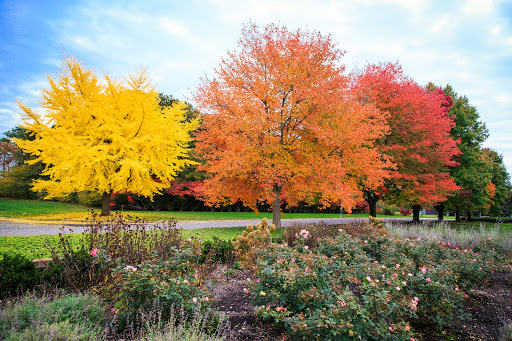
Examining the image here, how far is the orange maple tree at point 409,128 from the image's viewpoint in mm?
14570

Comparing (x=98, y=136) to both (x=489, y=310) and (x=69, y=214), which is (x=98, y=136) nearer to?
(x=69, y=214)

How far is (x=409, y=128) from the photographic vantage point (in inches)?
579

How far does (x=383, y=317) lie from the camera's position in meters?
2.87

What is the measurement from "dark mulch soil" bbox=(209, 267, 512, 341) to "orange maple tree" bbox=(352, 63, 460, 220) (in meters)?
10.0

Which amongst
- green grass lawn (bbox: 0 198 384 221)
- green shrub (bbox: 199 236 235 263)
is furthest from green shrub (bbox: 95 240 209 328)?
green grass lawn (bbox: 0 198 384 221)

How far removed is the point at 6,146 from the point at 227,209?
28480 mm

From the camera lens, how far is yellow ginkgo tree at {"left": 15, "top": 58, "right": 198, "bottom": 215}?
11727 mm

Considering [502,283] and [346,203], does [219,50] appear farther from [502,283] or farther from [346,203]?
[502,283]

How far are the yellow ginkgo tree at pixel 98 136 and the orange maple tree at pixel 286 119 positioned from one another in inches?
120

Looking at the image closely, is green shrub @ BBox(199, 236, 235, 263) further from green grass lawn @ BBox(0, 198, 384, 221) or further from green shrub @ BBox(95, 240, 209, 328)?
green grass lawn @ BBox(0, 198, 384, 221)

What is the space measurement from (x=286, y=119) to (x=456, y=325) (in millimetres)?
8134

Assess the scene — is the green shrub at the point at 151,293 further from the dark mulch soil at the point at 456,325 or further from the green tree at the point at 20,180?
the green tree at the point at 20,180

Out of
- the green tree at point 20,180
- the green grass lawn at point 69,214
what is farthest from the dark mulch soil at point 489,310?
the green tree at point 20,180

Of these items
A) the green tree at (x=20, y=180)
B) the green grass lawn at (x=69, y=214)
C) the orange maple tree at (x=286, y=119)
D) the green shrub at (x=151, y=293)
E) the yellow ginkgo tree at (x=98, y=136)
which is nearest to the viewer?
the green shrub at (x=151, y=293)
